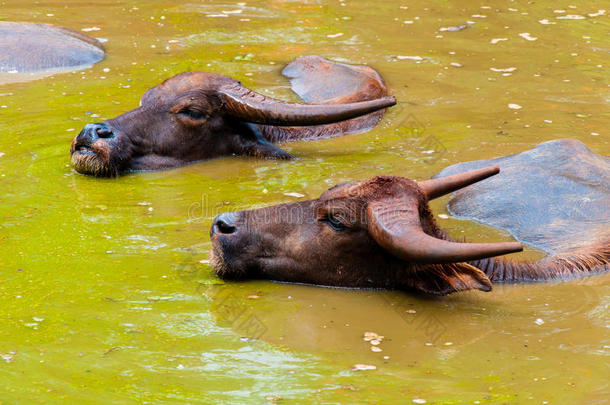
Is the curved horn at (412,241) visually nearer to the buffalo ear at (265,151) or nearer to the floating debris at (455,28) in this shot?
the buffalo ear at (265,151)

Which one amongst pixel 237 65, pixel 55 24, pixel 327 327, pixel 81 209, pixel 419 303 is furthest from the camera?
pixel 55 24

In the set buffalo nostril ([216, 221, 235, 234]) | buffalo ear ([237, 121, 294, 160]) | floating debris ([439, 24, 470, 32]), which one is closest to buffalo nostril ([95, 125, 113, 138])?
buffalo ear ([237, 121, 294, 160])

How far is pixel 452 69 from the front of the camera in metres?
12.3

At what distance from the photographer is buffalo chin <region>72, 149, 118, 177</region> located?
8.65 metres

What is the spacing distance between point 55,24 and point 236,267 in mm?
8831

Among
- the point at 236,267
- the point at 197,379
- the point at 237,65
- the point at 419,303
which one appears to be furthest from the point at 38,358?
the point at 237,65

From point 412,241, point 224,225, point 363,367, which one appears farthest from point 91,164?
point 363,367

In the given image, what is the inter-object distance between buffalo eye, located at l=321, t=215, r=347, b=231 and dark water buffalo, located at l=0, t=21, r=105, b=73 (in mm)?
6859

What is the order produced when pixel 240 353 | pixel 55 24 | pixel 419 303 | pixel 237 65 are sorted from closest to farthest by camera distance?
pixel 240 353, pixel 419 303, pixel 237 65, pixel 55 24

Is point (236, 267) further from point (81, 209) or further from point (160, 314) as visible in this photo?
point (81, 209)

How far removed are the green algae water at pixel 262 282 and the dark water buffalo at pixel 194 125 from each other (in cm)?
20

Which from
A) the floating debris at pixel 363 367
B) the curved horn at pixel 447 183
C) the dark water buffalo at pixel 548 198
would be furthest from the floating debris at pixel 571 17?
the floating debris at pixel 363 367

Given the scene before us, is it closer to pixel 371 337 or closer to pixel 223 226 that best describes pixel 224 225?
pixel 223 226

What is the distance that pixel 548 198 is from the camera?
747 cm
